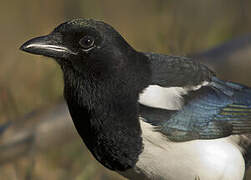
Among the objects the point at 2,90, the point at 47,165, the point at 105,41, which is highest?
the point at 105,41

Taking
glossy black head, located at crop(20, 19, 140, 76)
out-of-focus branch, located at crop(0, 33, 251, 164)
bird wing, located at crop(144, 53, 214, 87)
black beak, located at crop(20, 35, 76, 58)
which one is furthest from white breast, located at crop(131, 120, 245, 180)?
out-of-focus branch, located at crop(0, 33, 251, 164)

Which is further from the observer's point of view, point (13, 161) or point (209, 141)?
point (13, 161)

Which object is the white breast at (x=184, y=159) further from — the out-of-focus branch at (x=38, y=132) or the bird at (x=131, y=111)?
the out-of-focus branch at (x=38, y=132)

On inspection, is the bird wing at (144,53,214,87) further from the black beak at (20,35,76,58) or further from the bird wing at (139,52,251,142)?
the black beak at (20,35,76,58)

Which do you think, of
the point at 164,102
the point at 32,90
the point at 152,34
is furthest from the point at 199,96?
the point at 152,34

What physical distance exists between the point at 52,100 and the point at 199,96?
191 cm

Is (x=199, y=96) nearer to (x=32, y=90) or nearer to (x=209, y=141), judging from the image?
(x=209, y=141)

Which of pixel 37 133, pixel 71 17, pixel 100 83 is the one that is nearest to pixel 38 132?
pixel 37 133

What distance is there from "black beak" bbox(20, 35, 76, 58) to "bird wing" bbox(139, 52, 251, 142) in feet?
1.59

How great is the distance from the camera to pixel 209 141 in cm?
433

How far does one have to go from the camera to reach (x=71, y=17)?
25.2ft

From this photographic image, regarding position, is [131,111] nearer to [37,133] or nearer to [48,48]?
[48,48]

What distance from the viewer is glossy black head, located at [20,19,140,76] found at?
416cm

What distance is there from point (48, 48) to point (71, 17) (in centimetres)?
353
